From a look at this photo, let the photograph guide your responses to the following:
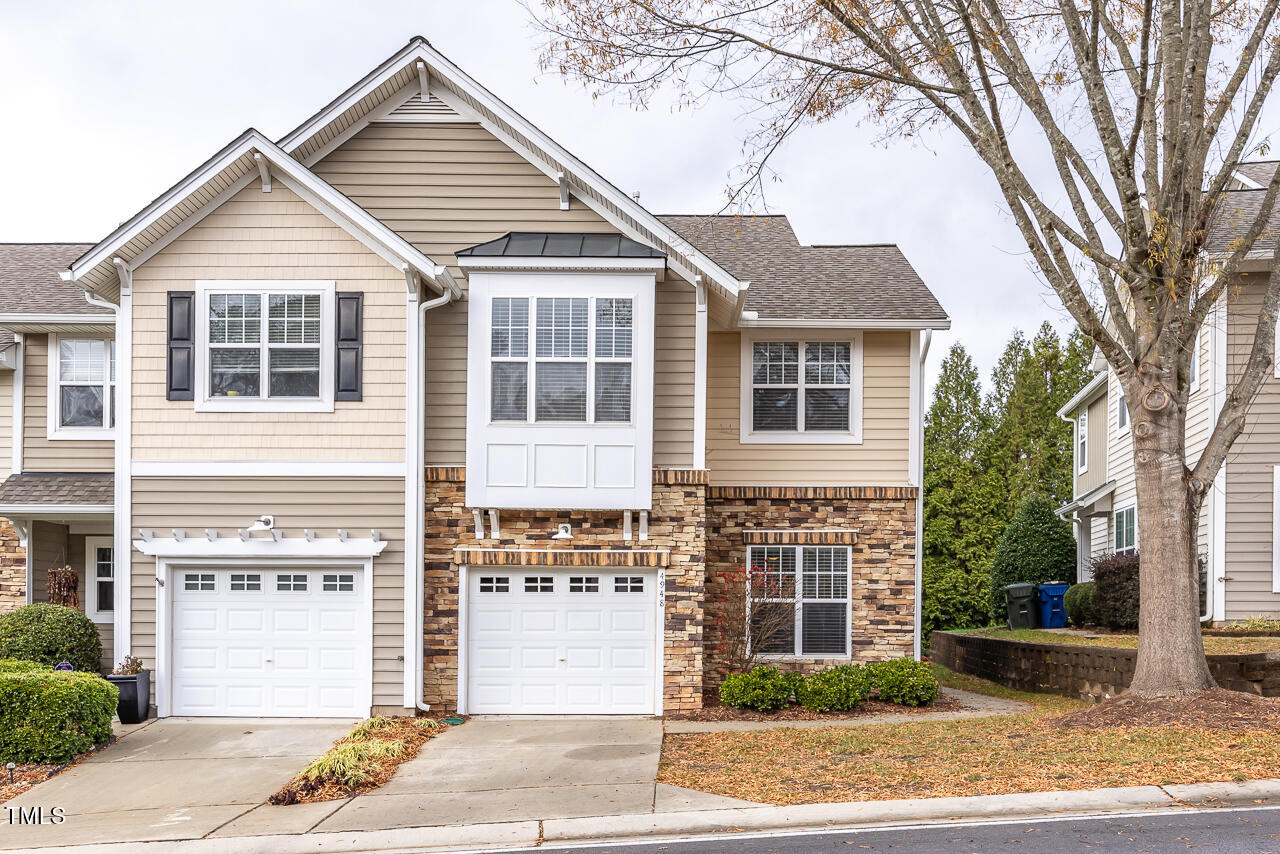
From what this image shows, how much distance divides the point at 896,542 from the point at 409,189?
26.6 feet

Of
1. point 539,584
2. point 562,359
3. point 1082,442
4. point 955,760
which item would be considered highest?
point 562,359

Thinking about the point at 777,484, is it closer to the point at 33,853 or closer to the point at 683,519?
the point at 683,519

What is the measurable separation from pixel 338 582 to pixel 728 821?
7.34 m

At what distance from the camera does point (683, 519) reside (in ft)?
50.5

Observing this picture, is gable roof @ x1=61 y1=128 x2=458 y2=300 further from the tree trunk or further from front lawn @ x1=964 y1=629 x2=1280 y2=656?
front lawn @ x1=964 y1=629 x2=1280 y2=656

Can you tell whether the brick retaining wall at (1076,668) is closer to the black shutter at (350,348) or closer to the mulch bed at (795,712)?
the mulch bed at (795,712)

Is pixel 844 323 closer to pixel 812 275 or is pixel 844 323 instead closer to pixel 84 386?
pixel 812 275

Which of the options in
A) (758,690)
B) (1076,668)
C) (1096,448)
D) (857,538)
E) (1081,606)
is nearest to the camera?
(758,690)

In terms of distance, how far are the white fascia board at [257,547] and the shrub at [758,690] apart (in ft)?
15.4

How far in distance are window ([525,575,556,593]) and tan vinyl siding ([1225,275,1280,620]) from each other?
10028 millimetres

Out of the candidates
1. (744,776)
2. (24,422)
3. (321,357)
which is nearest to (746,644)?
(744,776)

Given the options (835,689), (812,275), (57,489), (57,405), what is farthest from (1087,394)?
(57,489)

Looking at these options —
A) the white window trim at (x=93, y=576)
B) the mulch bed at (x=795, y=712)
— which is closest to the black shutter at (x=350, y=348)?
the white window trim at (x=93, y=576)

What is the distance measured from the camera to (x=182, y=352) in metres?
14.8
